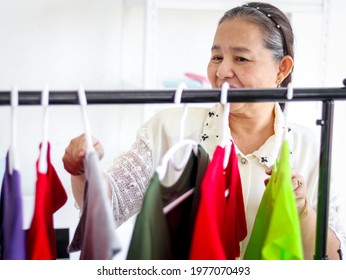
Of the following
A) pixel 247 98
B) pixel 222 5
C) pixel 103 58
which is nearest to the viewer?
pixel 247 98

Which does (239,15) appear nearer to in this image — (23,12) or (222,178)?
(222,178)

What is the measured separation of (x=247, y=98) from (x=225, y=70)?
33cm

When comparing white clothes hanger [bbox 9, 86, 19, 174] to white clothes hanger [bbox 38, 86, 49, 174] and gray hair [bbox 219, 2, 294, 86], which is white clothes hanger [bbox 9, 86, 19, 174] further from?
gray hair [bbox 219, 2, 294, 86]

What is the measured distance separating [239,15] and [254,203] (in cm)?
40

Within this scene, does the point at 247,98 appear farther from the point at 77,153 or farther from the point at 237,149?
the point at 237,149

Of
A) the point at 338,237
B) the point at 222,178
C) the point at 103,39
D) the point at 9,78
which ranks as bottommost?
the point at 338,237

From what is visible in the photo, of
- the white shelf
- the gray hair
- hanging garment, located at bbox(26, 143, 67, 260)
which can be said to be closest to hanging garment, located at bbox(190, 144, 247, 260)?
hanging garment, located at bbox(26, 143, 67, 260)

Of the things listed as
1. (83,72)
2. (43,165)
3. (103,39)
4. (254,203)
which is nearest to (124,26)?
(103,39)

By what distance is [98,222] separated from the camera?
540mm

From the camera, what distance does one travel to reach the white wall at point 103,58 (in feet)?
6.41

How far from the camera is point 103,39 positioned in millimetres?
2004

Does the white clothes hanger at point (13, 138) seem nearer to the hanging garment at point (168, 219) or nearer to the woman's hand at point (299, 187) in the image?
the hanging garment at point (168, 219)

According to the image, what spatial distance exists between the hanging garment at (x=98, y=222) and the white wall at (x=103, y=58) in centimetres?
131

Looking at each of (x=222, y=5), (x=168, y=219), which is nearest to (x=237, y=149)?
(x=168, y=219)
